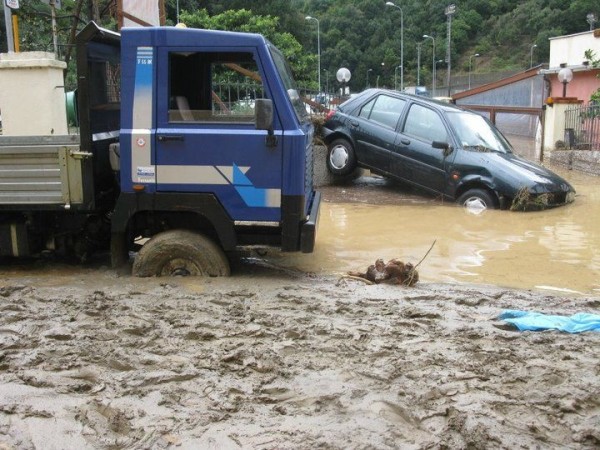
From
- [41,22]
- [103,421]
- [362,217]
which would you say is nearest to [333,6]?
[41,22]

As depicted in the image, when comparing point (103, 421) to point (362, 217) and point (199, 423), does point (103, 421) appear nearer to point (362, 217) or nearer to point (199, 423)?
point (199, 423)

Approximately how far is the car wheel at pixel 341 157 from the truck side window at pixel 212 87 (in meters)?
5.78

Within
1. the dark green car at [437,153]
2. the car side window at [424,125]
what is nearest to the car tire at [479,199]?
the dark green car at [437,153]

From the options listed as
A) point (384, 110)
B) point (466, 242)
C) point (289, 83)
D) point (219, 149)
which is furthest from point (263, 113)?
point (384, 110)

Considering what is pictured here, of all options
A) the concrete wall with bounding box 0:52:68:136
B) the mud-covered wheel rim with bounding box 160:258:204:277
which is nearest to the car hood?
the mud-covered wheel rim with bounding box 160:258:204:277

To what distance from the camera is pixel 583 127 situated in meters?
18.4

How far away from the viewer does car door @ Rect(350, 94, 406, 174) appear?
1171 cm

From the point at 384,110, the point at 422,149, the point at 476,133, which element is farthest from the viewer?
the point at 384,110

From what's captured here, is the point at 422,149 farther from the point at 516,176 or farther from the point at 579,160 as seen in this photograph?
the point at 579,160

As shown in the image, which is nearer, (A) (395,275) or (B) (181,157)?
(B) (181,157)

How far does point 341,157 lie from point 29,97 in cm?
684

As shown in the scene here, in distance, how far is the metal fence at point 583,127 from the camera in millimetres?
17578

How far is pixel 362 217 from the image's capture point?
10.3 metres

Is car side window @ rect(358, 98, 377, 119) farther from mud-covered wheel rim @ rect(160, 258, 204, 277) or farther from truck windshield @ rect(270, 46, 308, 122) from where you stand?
mud-covered wheel rim @ rect(160, 258, 204, 277)
